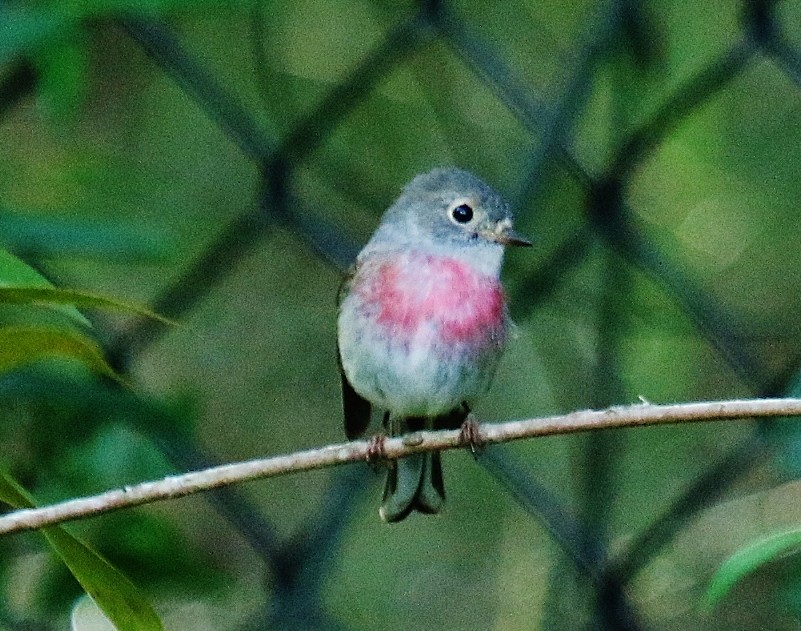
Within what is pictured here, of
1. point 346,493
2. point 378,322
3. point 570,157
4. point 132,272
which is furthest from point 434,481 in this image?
point 132,272

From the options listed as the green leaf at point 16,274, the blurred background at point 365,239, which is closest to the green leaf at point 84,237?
the blurred background at point 365,239

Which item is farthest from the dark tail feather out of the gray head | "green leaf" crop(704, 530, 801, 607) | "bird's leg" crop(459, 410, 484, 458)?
"green leaf" crop(704, 530, 801, 607)

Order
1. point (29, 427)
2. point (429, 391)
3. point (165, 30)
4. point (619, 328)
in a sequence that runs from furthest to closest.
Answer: point (619, 328)
point (165, 30)
point (429, 391)
point (29, 427)

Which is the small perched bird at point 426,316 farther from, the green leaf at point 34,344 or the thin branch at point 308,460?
the green leaf at point 34,344

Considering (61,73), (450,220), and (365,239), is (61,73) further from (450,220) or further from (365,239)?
(365,239)

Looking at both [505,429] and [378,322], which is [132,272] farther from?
[505,429]

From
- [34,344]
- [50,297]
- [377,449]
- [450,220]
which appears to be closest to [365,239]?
[450,220]
